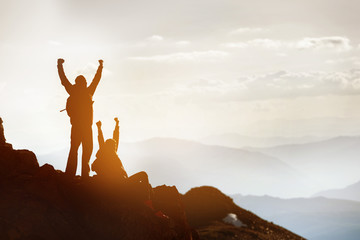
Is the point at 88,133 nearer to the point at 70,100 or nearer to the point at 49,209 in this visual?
the point at 70,100

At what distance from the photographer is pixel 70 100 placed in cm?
2106

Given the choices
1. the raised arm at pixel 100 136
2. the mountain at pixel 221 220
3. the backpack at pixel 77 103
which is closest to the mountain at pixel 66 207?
the raised arm at pixel 100 136

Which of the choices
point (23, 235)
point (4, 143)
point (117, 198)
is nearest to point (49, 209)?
point (23, 235)

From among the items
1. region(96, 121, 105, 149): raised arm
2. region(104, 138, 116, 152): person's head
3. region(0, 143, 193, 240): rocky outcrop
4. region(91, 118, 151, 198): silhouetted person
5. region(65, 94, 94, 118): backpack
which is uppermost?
region(65, 94, 94, 118): backpack

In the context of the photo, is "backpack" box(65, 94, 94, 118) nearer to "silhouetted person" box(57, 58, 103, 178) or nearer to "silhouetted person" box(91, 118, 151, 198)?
"silhouetted person" box(57, 58, 103, 178)

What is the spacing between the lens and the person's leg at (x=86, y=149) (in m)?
21.4

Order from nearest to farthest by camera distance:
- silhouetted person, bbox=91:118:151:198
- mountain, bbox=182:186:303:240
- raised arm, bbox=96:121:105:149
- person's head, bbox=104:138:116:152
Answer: silhouetted person, bbox=91:118:151:198
person's head, bbox=104:138:116:152
raised arm, bbox=96:121:105:149
mountain, bbox=182:186:303:240

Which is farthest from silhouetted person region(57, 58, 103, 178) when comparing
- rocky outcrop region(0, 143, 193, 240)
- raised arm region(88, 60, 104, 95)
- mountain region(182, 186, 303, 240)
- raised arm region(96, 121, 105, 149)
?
mountain region(182, 186, 303, 240)

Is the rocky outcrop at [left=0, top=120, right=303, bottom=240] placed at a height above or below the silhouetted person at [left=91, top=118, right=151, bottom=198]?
below

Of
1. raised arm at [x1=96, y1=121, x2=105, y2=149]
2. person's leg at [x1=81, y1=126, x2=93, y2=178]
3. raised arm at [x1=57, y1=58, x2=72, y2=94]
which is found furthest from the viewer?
raised arm at [x1=96, y1=121, x2=105, y2=149]

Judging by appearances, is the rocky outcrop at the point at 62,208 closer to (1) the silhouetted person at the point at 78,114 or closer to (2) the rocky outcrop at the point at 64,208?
(2) the rocky outcrop at the point at 64,208

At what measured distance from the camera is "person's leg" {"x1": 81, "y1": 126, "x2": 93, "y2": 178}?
21359 mm

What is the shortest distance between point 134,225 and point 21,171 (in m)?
5.17

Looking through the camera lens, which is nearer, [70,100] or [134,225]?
[134,225]
